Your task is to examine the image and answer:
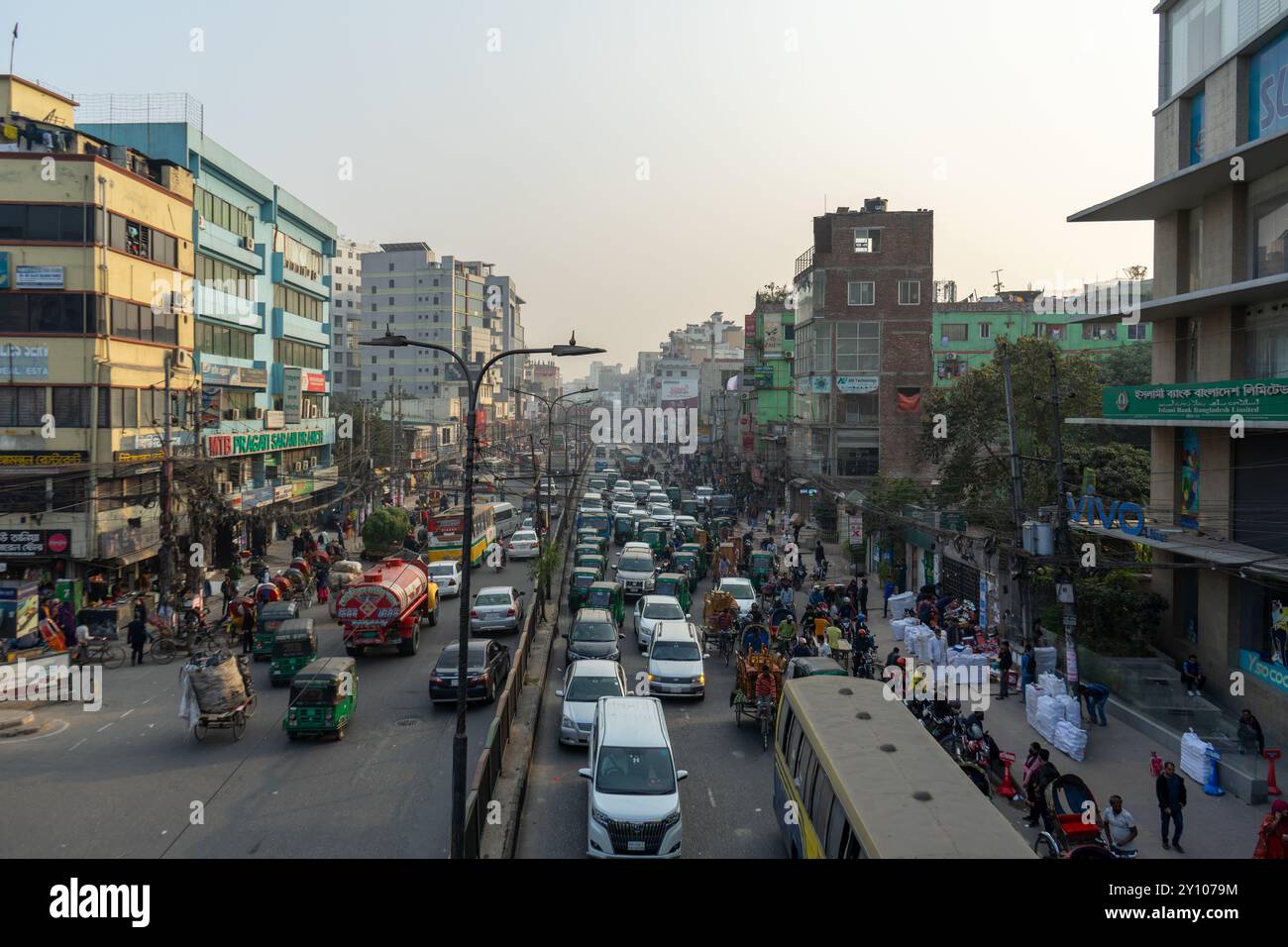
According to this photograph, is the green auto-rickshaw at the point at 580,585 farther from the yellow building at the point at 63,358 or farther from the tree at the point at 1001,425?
the yellow building at the point at 63,358

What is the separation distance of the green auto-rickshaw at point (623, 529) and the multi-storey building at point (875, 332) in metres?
12.1

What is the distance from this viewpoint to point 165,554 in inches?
1011

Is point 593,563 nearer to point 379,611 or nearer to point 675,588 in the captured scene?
point 675,588

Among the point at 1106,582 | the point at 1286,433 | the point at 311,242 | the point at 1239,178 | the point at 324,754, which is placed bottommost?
the point at 324,754

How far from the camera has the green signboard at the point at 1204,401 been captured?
18.1 metres

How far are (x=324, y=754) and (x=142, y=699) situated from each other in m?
6.34

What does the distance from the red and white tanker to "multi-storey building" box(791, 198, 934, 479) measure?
112ft

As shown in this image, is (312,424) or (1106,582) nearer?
(1106,582)

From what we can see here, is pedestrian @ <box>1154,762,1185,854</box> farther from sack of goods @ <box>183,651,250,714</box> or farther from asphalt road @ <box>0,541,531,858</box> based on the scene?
sack of goods @ <box>183,651,250,714</box>

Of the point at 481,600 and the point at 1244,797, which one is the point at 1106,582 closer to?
the point at 1244,797

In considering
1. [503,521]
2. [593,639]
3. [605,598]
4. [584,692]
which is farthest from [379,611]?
[503,521]

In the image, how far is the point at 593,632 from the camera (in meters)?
23.9

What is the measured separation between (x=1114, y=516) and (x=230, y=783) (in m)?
18.6
